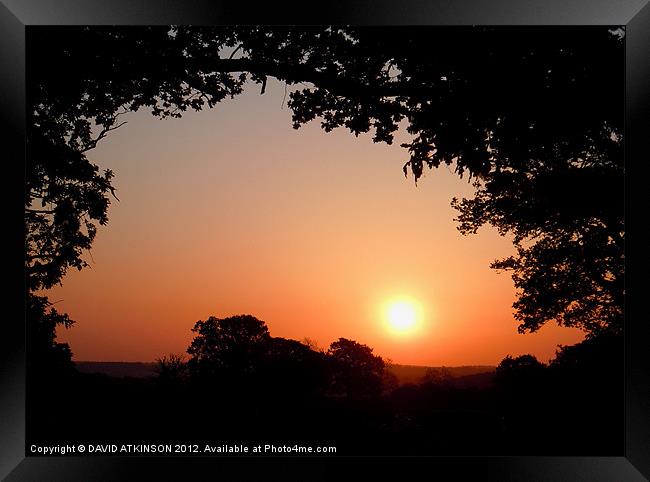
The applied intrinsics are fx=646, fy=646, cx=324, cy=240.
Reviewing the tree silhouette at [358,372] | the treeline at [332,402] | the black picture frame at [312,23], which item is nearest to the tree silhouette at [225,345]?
Result: the treeline at [332,402]

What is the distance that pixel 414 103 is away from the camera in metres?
5.54

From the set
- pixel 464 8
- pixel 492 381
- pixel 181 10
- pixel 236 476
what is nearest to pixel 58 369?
pixel 236 476

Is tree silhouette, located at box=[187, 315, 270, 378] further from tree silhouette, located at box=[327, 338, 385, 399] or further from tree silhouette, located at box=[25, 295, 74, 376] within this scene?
tree silhouette, located at box=[25, 295, 74, 376]

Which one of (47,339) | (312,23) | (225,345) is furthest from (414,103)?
(47,339)

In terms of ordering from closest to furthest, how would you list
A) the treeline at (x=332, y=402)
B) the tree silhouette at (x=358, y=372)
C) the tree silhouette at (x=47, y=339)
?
the treeline at (x=332, y=402) → the tree silhouette at (x=47, y=339) → the tree silhouette at (x=358, y=372)

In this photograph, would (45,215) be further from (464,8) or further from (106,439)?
(464,8)

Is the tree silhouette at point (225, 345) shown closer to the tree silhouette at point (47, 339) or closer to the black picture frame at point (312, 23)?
the tree silhouette at point (47, 339)

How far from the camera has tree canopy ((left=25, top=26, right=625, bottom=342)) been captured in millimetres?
5207

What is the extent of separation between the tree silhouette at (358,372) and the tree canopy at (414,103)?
131 cm

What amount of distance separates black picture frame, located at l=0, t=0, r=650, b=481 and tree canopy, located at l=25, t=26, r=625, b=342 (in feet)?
2.99

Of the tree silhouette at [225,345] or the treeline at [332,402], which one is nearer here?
the treeline at [332,402]

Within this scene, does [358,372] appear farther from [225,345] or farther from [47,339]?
[47,339]

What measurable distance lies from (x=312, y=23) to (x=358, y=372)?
2655mm

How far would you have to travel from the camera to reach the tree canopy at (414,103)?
5207 mm
